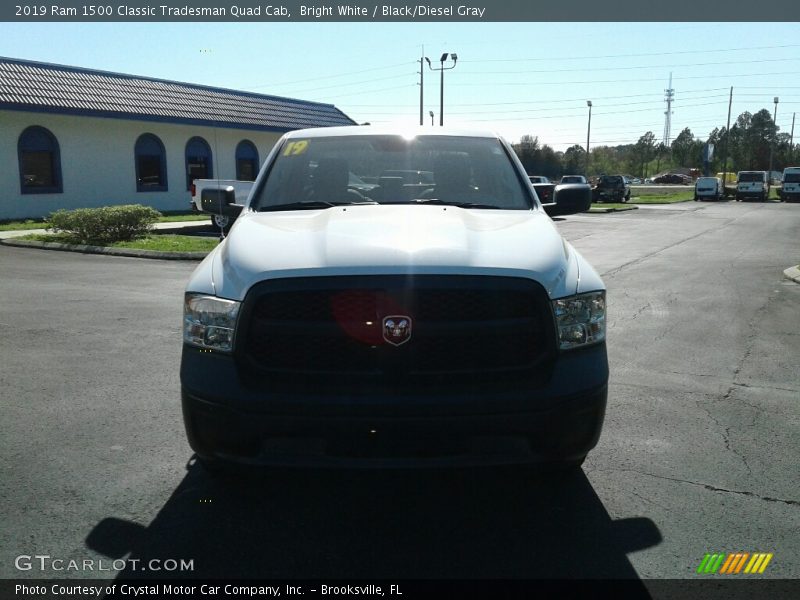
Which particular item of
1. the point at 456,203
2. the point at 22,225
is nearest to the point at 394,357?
the point at 456,203

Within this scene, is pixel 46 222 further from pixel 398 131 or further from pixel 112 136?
pixel 398 131

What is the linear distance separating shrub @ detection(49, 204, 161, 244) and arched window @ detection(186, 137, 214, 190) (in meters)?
11.8

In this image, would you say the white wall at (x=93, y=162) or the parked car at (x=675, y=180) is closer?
the white wall at (x=93, y=162)

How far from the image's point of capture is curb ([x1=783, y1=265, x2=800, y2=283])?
12.1 metres

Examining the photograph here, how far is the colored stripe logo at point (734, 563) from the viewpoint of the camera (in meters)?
3.09

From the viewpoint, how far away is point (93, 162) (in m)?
25.2

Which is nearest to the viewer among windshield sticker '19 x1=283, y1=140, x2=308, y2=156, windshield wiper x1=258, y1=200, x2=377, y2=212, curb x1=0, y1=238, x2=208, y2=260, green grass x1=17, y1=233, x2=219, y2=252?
windshield wiper x1=258, y1=200, x2=377, y2=212

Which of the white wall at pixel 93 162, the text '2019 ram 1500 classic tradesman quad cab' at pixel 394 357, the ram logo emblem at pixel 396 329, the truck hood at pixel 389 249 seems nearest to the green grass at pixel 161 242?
the white wall at pixel 93 162

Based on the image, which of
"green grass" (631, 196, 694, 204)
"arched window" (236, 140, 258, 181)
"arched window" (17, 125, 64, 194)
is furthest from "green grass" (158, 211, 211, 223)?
"green grass" (631, 196, 694, 204)

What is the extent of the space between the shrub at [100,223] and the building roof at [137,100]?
6.94 m

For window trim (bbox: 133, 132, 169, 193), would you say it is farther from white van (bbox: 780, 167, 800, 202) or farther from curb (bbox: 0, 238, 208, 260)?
white van (bbox: 780, 167, 800, 202)

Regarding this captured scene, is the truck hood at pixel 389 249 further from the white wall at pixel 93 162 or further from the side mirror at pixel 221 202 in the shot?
the white wall at pixel 93 162

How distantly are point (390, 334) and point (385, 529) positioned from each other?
1.00 meters

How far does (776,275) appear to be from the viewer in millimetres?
12797
